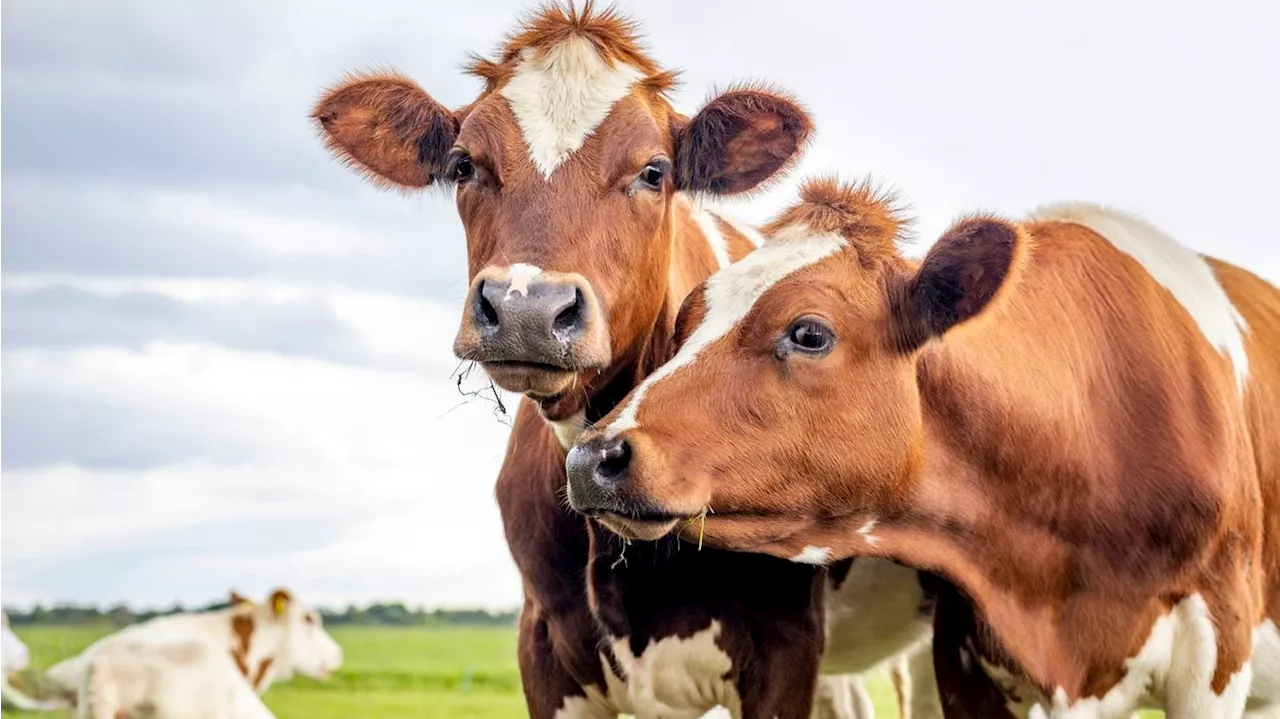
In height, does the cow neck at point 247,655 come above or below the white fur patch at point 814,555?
below

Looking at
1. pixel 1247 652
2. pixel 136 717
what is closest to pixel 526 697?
pixel 1247 652

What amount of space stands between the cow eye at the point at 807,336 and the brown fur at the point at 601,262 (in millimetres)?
725

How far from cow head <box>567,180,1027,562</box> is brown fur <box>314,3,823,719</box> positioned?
0.50 metres

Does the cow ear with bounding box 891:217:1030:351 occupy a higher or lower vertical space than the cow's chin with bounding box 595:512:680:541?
higher

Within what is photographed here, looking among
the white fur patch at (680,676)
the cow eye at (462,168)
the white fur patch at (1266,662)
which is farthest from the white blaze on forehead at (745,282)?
the white fur patch at (1266,662)

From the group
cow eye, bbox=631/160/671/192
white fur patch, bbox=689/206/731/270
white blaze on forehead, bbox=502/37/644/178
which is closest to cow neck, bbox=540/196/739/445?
cow eye, bbox=631/160/671/192

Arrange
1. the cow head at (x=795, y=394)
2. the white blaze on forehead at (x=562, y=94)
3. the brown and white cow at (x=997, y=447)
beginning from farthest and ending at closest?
the white blaze on forehead at (x=562, y=94)
the brown and white cow at (x=997, y=447)
the cow head at (x=795, y=394)

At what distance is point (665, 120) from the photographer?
6355 mm

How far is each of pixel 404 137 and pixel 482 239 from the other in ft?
3.51

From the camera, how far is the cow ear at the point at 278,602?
49.1 ft

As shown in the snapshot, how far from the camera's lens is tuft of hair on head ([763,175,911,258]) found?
579 centimetres

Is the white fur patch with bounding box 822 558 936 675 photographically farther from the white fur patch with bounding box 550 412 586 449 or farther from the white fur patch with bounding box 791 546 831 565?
the white fur patch with bounding box 550 412 586 449

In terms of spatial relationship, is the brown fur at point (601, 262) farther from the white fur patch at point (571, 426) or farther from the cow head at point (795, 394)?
the cow head at point (795, 394)

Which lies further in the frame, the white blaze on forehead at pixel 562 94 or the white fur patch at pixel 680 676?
the white fur patch at pixel 680 676
